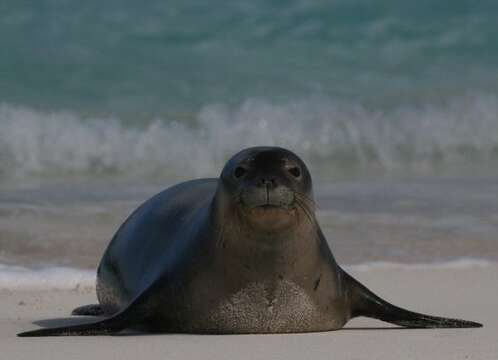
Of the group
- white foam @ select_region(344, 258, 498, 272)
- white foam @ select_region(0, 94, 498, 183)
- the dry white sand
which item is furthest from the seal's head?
white foam @ select_region(0, 94, 498, 183)

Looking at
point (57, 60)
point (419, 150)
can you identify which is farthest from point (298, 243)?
point (57, 60)

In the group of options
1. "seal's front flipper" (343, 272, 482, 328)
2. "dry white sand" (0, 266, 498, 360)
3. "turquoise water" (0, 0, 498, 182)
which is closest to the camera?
"dry white sand" (0, 266, 498, 360)

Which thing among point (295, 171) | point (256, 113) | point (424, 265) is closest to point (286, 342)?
point (295, 171)

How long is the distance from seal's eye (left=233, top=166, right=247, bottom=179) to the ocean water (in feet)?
10.2

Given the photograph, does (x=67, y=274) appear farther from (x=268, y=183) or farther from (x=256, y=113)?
(x=256, y=113)

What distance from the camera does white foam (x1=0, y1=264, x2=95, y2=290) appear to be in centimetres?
759

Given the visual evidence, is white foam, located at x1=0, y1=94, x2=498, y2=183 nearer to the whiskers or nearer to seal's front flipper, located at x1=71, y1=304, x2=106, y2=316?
seal's front flipper, located at x1=71, y1=304, x2=106, y2=316

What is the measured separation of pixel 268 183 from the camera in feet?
16.7

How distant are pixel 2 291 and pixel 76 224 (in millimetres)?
2543

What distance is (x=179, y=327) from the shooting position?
5.59 metres

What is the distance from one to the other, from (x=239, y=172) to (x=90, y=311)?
5.38 feet

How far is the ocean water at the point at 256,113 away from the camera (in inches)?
394

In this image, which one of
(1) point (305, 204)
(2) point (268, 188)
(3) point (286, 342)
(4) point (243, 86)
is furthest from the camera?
(4) point (243, 86)

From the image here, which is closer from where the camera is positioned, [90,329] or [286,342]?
[286,342]
